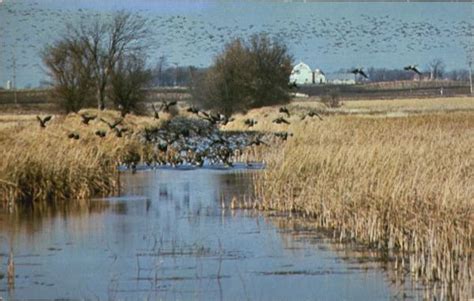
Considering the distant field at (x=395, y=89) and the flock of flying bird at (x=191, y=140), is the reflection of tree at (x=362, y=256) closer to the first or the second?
the flock of flying bird at (x=191, y=140)

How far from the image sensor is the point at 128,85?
43.2 meters

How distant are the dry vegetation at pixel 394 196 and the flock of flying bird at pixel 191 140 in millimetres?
6142

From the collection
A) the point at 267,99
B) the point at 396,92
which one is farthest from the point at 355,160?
the point at 396,92

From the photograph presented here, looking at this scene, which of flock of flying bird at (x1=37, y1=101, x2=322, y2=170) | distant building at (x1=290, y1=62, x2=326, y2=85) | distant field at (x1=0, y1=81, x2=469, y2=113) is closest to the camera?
flock of flying bird at (x1=37, y1=101, x2=322, y2=170)

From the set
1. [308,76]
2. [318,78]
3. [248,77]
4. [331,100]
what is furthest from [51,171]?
[318,78]

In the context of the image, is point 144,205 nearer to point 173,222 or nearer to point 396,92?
point 173,222

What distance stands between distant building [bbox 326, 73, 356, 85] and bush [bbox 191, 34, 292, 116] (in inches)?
833

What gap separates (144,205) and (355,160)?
3509 mm

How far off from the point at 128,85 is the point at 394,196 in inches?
1269

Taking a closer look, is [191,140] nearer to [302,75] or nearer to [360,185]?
[360,185]

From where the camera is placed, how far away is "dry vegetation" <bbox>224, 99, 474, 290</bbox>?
10523 mm

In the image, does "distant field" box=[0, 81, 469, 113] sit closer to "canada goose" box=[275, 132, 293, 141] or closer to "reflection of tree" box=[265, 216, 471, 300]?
"canada goose" box=[275, 132, 293, 141]

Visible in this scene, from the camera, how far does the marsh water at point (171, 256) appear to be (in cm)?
942

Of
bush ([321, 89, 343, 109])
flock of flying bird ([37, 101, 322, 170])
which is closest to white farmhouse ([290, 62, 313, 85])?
bush ([321, 89, 343, 109])
